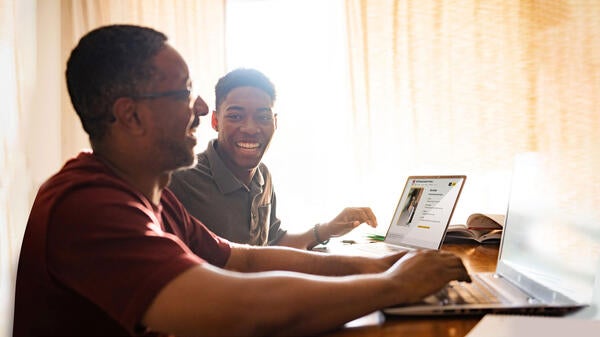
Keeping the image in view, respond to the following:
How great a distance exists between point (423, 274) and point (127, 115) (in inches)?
24.9

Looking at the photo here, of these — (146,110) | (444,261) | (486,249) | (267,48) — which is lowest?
(486,249)

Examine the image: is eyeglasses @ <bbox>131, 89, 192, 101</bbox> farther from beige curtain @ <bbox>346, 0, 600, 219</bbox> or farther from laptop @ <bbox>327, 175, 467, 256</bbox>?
beige curtain @ <bbox>346, 0, 600, 219</bbox>

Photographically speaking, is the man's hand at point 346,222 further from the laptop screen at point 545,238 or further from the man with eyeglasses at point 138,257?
the man with eyeglasses at point 138,257

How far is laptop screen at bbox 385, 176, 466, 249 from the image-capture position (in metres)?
1.68

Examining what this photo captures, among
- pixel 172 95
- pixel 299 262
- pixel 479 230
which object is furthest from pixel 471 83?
pixel 172 95

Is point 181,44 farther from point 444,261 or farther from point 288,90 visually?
point 444,261

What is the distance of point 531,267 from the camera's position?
48.7 inches

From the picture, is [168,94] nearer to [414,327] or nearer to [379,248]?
[414,327]

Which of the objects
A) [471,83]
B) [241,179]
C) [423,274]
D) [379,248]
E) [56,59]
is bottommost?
[379,248]

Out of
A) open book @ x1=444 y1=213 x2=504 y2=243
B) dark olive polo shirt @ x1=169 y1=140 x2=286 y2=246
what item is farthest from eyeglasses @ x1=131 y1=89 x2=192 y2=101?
open book @ x1=444 y1=213 x2=504 y2=243

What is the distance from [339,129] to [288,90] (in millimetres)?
375

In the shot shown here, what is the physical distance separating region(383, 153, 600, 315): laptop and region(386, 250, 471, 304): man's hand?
24 millimetres

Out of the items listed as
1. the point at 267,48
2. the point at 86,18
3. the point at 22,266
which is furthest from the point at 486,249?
the point at 86,18

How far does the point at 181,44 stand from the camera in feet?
10.0
